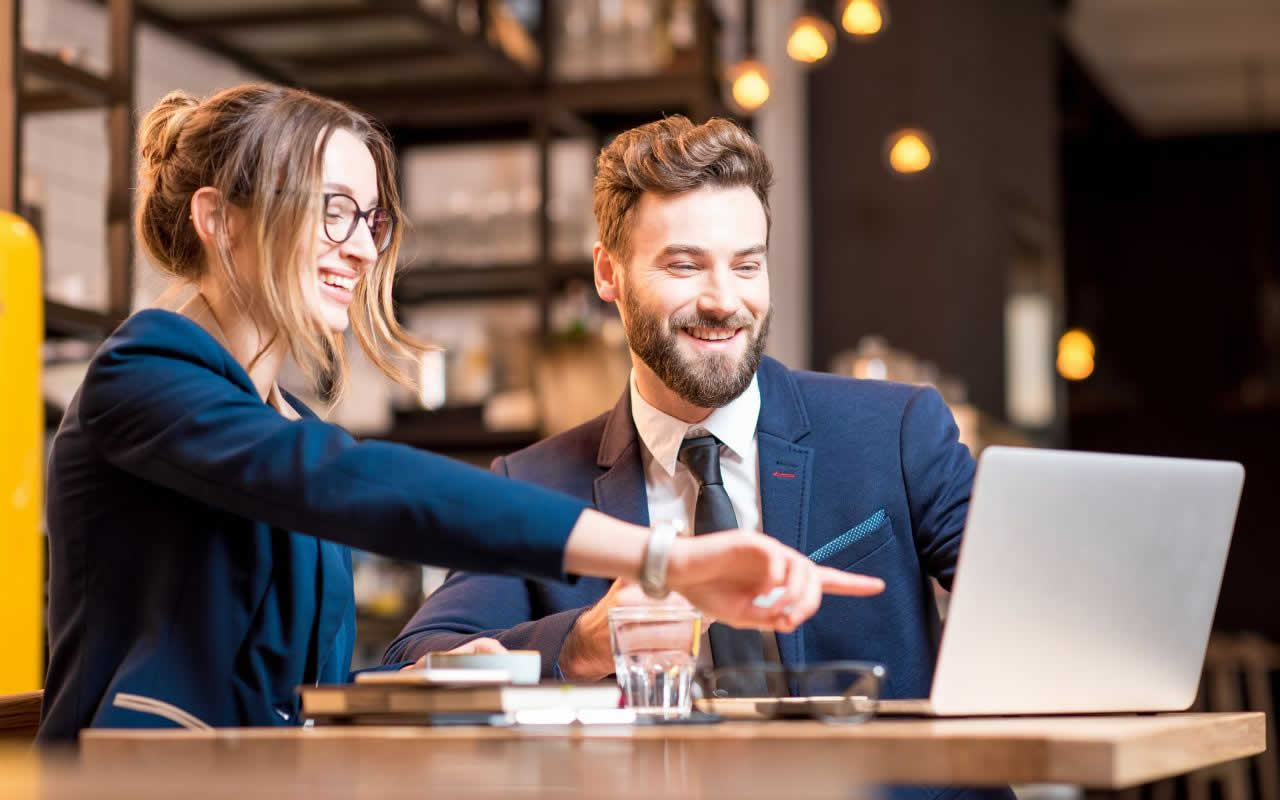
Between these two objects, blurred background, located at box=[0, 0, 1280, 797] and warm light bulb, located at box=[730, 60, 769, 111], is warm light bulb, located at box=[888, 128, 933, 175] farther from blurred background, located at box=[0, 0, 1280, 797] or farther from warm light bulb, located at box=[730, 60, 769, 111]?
warm light bulb, located at box=[730, 60, 769, 111]

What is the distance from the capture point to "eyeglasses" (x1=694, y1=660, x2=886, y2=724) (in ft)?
4.36

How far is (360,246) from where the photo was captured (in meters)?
1.60

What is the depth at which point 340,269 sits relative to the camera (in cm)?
160

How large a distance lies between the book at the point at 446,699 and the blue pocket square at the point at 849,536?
794 millimetres

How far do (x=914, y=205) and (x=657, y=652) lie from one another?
17.5 ft

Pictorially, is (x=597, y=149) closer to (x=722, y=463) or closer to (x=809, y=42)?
(x=809, y=42)

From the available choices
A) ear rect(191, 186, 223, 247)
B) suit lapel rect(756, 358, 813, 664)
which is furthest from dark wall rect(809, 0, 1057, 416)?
ear rect(191, 186, 223, 247)

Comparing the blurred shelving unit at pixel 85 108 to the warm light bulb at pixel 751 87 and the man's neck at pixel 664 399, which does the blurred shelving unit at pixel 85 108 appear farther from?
the warm light bulb at pixel 751 87

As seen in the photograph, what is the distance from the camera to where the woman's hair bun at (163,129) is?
5.39 feet

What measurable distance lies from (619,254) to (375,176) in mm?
715

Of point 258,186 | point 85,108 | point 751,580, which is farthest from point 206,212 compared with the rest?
point 85,108

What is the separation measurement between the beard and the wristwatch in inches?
32.2

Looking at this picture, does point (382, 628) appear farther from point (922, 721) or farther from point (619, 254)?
point (922, 721)

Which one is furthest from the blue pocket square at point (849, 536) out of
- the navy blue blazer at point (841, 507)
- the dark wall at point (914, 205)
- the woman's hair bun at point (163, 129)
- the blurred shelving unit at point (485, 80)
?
the dark wall at point (914, 205)
